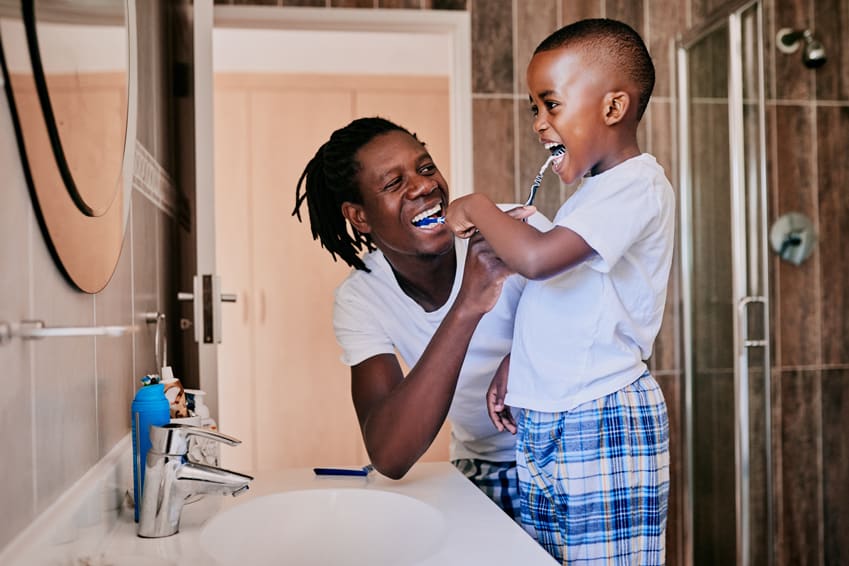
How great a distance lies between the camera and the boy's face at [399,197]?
4.99 ft

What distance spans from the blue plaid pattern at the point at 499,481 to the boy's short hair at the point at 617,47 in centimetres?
69

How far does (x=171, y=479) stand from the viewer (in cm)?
90

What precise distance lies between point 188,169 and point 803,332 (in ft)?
6.64

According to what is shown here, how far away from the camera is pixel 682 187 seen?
2385 millimetres

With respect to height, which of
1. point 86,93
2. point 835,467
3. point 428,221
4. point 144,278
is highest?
point 86,93

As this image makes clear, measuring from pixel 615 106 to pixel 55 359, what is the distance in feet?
2.89

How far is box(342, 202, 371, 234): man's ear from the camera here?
1.56 metres

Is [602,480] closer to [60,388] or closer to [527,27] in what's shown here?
[60,388]

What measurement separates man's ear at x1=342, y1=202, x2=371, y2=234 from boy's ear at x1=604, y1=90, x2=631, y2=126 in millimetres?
540

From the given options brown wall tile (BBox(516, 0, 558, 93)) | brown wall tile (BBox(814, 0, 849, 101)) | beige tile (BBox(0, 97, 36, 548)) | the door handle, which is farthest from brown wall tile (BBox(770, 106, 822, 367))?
beige tile (BBox(0, 97, 36, 548))

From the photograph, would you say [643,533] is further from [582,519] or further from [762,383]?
[762,383]

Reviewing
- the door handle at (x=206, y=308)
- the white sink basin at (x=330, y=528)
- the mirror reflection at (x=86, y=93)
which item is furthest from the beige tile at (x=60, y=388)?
the door handle at (x=206, y=308)

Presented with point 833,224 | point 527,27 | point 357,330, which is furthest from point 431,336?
point 833,224

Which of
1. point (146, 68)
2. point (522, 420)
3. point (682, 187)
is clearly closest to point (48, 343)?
point (522, 420)
